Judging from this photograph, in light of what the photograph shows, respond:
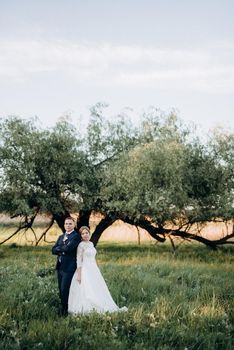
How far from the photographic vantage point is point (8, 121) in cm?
2334

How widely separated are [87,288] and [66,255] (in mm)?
951

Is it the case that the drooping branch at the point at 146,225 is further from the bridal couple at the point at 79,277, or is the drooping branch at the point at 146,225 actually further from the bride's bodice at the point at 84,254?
the bridal couple at the point at 79,277

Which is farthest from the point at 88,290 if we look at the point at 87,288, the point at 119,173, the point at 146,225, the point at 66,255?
the point at 146,225

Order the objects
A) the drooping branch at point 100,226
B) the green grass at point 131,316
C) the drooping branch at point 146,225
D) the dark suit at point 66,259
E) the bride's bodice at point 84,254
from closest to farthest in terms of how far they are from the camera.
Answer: the green grass at point 131,316, the dark suit at point 66,259, the bride's bodice at point 84,254, the drooping branch at point 146,225, the drooping branch at point 100,226

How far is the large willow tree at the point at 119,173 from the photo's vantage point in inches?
816

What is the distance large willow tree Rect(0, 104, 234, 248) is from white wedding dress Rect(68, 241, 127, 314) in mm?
9138

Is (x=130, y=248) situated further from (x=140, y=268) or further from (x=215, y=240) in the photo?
(x=140, y=268)

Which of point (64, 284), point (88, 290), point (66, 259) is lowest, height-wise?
point (88, 290)

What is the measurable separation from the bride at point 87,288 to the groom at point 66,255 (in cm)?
14

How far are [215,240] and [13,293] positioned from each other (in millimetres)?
15268

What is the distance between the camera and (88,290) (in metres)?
10.7

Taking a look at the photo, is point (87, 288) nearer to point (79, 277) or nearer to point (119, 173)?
point (79, 277)

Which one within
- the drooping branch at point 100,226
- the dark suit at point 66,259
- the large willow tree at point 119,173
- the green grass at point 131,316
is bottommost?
the green grass at point 131,316

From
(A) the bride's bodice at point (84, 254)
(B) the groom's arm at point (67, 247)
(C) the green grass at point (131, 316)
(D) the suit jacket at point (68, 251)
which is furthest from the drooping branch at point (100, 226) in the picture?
(B) the groom's arm at point (67, 247)
